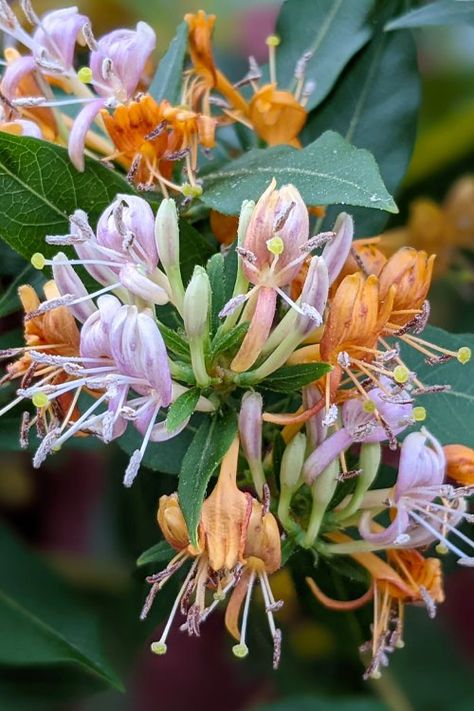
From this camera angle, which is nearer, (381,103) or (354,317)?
(354,317)

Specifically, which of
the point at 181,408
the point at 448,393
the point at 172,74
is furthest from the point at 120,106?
the point at 448,393

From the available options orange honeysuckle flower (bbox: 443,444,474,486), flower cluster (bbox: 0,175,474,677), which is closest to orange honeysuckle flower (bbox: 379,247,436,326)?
flower cluster (bbox: 0,175,474,677)

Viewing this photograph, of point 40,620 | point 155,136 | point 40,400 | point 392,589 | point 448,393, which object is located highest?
point 155,136

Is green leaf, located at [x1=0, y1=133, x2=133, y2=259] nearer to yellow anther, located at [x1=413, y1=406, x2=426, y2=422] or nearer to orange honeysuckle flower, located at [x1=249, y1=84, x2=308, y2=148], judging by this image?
orange honeysuckle flower, located at [x1=249, y1=84, x2=308, y2=148]

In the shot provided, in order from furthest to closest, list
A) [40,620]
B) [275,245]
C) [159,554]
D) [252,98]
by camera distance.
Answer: [40,620]
[252,98]
[159,554]
[275,245]

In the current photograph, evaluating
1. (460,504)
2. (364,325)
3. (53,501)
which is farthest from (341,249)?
(53,501)

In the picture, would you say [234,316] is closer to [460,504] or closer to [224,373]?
[224,373]

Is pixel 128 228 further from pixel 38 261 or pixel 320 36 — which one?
pixel 320 36
